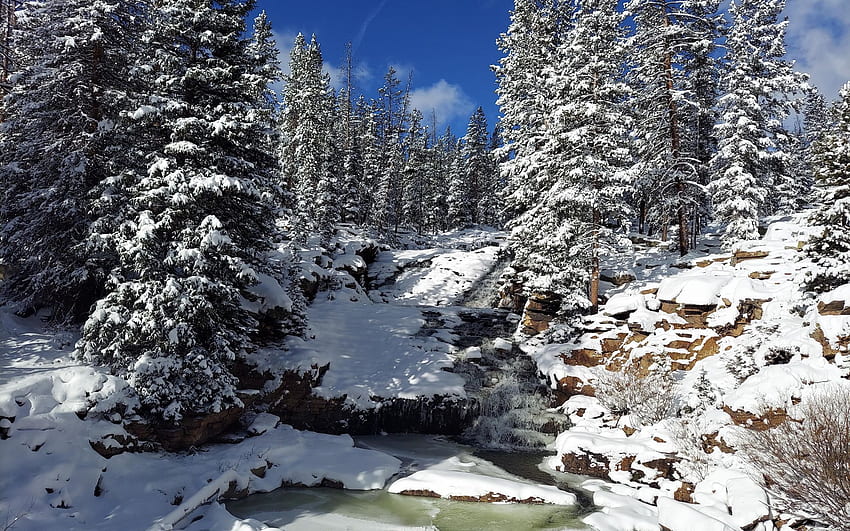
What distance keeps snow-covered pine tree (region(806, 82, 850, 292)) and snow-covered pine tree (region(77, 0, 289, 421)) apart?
16.6 m

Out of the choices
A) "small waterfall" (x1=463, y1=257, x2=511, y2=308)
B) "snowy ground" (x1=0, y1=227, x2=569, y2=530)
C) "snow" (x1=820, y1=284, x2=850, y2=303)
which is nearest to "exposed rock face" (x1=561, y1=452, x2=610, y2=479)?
"snowy ground" (x1=0, y1=227, x2=569, y2=530)

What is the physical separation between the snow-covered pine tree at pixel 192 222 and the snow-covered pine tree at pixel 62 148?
1.68 meters

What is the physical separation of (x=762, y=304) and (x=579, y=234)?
7608 millimetres

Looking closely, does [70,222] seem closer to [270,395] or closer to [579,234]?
[270,395]

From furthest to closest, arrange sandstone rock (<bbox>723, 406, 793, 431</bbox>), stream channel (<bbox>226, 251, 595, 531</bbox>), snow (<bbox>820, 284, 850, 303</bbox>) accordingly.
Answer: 1. snow (<bbox>820, 284, 850, 303</bbox>)
2. sandstone rock (<bbox>723, 406, 793, 431</bbox>)
3. stream channel (<bbox>226, 251, 595, 531</bbox>)

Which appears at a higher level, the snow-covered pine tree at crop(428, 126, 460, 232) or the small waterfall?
the snow-covered pine tree at crop(428, 126, 460, 232)

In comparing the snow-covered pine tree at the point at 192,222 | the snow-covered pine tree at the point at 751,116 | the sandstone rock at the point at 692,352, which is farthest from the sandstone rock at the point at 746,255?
the snow-covered pine tree at the point at 192,222

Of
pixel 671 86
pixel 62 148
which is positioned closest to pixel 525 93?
pixel 671 86

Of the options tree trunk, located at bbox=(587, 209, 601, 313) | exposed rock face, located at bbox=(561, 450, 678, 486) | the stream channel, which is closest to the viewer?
the stream channel

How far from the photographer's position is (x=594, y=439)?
13.7 m

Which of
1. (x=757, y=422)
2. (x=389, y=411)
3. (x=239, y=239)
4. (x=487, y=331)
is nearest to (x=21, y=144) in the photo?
(x=239, y=239)

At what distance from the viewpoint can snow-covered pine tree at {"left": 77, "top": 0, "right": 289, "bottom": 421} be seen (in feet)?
37.5

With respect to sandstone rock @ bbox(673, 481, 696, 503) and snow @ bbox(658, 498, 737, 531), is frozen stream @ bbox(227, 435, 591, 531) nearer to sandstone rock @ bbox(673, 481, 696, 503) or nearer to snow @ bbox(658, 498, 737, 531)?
snow @ bbox(658, 498, 737, 531)

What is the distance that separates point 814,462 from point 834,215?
8.39 metres
